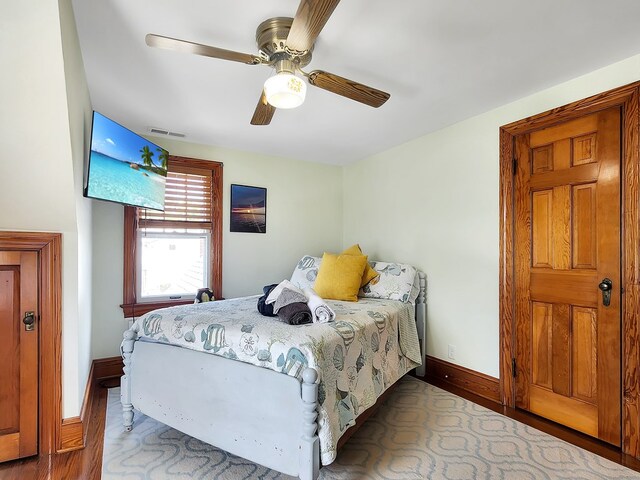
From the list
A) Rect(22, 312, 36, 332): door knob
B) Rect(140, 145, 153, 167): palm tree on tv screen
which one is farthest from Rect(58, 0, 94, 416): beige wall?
Rect(140, 145, 153, 167): palm tree on tv screen

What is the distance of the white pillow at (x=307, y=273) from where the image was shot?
11.3 ft

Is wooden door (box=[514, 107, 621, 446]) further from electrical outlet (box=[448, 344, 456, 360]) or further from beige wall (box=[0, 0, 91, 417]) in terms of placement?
beige wall (box=[0, 0, 91, 417])

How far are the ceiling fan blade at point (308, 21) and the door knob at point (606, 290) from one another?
7.32 ft

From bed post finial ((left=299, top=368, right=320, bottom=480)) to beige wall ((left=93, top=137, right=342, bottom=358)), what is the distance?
2.34m

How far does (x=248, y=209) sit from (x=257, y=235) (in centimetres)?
32

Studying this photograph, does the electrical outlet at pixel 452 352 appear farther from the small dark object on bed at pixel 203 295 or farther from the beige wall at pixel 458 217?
the small dark object on bed at pixel 203 295

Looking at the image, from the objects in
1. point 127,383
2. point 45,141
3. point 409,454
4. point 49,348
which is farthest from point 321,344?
point 45,141

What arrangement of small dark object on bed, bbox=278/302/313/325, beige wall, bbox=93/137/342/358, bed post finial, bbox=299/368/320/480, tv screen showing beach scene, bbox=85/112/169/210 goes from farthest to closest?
beige wall, bbox=93/137/342/358 < tv screen showing beach scene, bbox=85/112/169/210 < small dark object on bed, bbox=278/302/313/325 < bed post finial, bbox=299/368/320/480

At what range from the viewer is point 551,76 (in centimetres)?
222

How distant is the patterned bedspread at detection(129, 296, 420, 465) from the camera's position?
1.66 metres

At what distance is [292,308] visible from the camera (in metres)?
2.08

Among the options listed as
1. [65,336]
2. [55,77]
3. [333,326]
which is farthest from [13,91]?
[333,326]

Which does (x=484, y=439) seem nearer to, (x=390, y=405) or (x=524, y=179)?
(x=390, y=405)

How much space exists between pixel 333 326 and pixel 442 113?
6.53 ft
